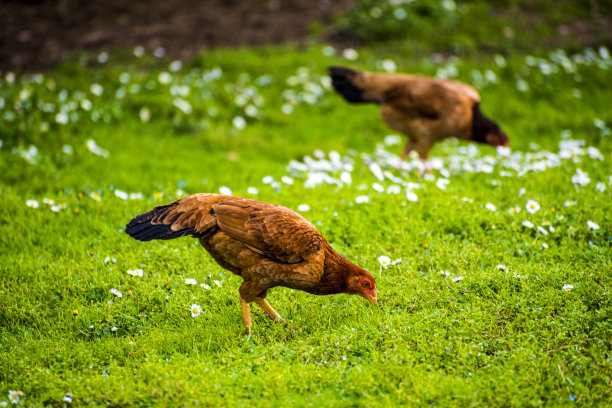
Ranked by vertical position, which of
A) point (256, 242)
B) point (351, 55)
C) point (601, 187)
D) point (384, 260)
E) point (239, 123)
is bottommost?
point (239, 123)

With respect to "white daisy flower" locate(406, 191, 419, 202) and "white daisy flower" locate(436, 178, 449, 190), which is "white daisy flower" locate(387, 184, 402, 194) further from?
"white daisy flower" locate(436, 178, 449, 190)

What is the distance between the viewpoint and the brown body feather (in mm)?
4066

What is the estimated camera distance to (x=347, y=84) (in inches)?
316

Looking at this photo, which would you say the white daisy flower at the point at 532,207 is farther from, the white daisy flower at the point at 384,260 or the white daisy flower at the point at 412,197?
the white daisy flower at the point at 384,260

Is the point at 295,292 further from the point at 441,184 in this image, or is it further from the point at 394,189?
the point at 441,184

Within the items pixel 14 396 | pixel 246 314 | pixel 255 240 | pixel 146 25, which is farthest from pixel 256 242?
pixel 146 25

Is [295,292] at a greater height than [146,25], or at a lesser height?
lesser

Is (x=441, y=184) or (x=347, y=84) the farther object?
(x=347, y=84)

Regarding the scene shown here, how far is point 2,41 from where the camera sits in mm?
11805

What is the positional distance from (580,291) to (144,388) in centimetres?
350

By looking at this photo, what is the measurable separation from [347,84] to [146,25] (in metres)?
6.84

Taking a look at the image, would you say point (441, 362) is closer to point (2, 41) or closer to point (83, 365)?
point (83, 365)

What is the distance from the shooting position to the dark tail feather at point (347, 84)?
7.99 m

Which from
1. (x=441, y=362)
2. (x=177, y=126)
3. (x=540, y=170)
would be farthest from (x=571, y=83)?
(x=441, y=362)
